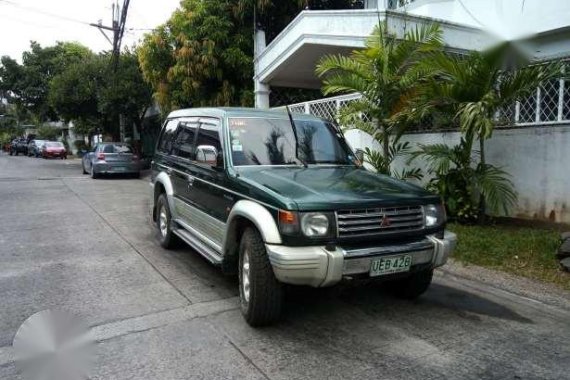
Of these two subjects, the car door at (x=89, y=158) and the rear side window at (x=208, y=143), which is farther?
the car door at (x=89, y=158)

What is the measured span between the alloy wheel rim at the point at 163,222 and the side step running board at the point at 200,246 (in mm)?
492

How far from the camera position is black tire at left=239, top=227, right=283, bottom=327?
12.8 ft

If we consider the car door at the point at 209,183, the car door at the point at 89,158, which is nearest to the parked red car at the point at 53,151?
the car door at the point at 89,158

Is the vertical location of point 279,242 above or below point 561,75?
below

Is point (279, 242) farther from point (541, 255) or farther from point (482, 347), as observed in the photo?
point (541, 255)

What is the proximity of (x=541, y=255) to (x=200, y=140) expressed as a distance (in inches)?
171

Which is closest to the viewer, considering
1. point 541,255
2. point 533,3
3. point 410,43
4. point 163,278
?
point 163,278

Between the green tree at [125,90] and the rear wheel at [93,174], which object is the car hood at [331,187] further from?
the green tree at [125,90]

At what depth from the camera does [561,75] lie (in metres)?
6.26

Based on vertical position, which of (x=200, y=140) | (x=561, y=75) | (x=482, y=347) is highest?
(x=561, y=75)

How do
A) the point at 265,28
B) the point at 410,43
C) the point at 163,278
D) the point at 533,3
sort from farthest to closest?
1. the point at 265,28
2. the point at 533,3
3. the point at 410,43
4. the point at 163,278

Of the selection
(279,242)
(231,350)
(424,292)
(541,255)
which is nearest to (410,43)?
(541,255)

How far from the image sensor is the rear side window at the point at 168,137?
6.79 m

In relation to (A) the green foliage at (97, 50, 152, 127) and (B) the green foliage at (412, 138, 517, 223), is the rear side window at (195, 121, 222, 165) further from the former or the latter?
(A) the green foliage at (97, 50, 152, 127)
